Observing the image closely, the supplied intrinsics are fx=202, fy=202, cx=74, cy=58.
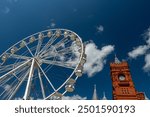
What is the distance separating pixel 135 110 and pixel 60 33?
52.5ft

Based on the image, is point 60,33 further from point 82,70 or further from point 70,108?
point 70,108

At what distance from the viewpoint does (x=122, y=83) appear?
5372 cm

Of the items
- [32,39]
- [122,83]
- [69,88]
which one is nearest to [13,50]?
A: [32,39]

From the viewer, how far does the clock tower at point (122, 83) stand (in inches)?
1973

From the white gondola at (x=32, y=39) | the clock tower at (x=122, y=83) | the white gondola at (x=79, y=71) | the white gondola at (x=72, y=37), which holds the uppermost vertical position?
the clock tower at (x=122, y=83)

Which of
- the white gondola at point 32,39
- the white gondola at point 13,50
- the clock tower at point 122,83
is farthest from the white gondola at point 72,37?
the clock tower at point 122,83

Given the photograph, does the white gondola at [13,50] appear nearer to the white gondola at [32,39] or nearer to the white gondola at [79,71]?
the white gondola at [32,39]

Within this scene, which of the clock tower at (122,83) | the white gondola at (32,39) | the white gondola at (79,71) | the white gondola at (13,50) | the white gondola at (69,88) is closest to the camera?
the white gondola at (69,88)

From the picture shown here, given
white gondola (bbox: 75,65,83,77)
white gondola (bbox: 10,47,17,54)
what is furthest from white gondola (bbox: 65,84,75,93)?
white gondola (bbox: 10,47,17,54)

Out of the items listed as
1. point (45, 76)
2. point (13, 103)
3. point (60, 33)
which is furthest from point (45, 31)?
point (13, 103)

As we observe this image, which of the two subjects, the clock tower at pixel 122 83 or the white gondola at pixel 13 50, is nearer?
the white gondola at pixel 13 50

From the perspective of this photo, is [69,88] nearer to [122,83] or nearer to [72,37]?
[72,37]

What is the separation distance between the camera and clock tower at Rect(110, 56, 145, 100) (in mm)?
50125

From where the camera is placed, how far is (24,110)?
6938 millimetres
